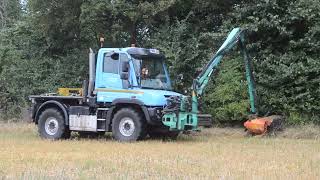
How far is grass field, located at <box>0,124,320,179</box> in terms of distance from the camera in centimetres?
986

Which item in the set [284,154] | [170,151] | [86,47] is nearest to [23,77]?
[86,47]

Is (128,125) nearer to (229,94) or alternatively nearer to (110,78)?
(110,78)

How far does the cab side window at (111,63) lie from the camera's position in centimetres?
1723

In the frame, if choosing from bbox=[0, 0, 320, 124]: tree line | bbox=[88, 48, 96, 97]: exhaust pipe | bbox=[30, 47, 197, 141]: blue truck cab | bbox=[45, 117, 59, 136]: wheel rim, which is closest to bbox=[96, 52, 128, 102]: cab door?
bbox=[30, 47, 197, 141]: blue truck cab

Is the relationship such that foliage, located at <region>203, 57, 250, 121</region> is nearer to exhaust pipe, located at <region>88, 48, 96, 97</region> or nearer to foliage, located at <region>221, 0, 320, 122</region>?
foliage, located at <region>221, 0, 320, 122</region>

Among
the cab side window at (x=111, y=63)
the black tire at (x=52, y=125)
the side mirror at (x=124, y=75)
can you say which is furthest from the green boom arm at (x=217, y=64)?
the black tire at (x=52, y=125)

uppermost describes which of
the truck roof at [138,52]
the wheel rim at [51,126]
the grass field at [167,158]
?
the truck roof at [138,52]

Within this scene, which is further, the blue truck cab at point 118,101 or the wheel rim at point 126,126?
the wheel rim at point 126,126

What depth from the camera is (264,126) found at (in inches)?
731

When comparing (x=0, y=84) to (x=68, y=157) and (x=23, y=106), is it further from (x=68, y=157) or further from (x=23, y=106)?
(x=68, y=157)

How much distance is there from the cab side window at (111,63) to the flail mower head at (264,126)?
4.81 metres

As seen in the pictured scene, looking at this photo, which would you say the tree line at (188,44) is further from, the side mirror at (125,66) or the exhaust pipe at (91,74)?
the side mirror at (125,66)

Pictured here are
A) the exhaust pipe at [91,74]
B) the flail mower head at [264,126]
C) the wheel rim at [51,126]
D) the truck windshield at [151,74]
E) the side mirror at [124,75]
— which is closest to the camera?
the side mirror at [124,75]

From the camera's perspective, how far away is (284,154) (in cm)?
1357
